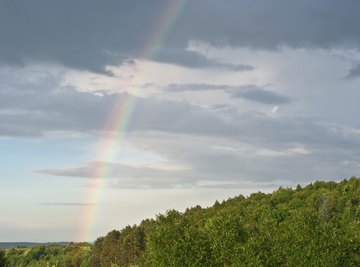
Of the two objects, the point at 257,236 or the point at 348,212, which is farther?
the point at 348,212

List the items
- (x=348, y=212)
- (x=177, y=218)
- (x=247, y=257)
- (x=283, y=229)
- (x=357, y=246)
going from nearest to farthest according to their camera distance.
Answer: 1. (x=247, y=257)
2. (x=357, y=246)
3. (x=283, y=229)
4. (x=177, y=218)
5. (x=348, y=212)

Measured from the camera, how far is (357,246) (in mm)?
91000

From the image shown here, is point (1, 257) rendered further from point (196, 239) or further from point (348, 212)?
point (348, 212)

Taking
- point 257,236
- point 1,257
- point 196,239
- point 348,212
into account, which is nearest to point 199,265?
point 196,239

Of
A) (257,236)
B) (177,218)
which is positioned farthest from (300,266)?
(177,218)

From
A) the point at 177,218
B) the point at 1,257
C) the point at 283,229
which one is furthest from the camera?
the point at 1,257

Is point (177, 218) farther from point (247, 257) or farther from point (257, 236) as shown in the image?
point (247, 257)

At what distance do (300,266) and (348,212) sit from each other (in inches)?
4342

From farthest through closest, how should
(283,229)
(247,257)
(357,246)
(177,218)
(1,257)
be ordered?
(1,257) → (177,218) → (283,229) → (357,246) → (247,257)

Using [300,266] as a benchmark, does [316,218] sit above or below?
above

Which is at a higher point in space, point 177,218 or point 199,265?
point 177,218

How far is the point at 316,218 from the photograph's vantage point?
316 feet

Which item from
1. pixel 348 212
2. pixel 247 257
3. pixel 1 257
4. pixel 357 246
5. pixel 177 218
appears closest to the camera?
pixel 247 257

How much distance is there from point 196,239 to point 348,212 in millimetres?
110421
